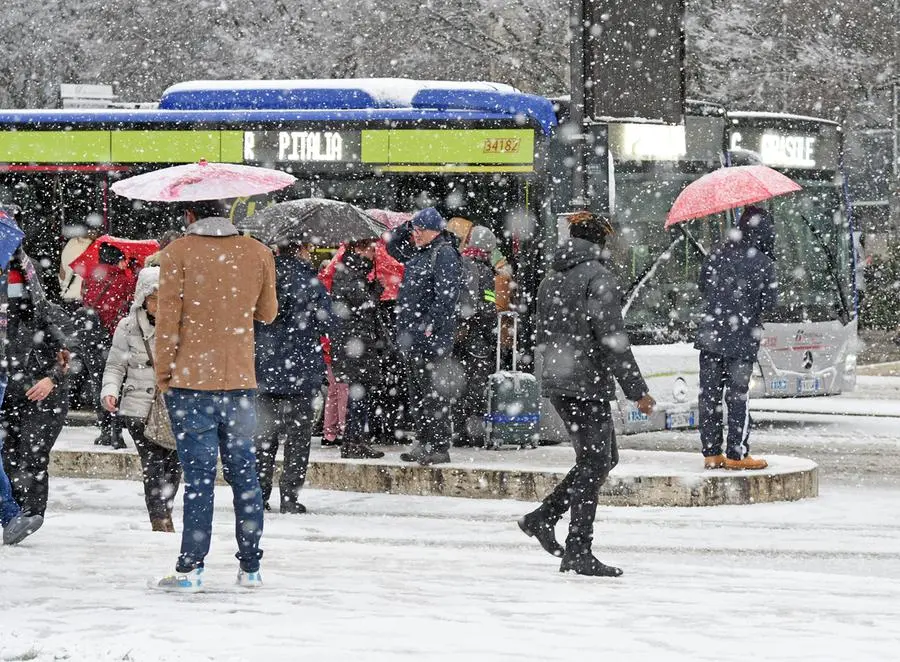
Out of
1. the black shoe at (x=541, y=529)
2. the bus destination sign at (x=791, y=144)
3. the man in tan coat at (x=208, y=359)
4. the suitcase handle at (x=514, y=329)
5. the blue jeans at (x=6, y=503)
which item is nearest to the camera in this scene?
the man in tan coat at (x=208, y=359)

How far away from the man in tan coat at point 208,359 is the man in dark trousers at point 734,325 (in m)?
4.97

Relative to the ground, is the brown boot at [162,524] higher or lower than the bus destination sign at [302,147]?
lower

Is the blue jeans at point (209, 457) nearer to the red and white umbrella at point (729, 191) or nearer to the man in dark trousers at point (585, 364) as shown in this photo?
the man in dark trousers at point (585, 364)

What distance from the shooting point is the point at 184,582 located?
7.71 m

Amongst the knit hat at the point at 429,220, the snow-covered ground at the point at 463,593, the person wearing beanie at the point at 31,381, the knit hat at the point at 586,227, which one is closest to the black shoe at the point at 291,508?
the snow-covered ground at the point at 463,593

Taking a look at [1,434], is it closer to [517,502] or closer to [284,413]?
[284,413]

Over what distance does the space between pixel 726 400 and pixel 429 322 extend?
2.09m

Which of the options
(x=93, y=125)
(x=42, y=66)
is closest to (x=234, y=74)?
(x=42, y=66)

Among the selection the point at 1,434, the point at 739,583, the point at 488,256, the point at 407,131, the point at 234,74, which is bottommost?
the point at 739,583

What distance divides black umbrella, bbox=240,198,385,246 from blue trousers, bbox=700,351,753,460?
254 cm

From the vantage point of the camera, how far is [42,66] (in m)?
33.2

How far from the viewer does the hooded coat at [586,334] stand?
848 centimetres

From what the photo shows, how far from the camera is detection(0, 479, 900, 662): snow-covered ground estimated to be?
21.6 feet

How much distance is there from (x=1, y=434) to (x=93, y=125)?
7.31 metres
